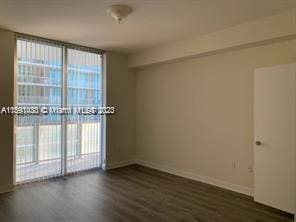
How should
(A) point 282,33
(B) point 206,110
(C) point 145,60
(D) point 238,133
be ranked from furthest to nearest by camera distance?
(C) point 145,60
(B) point 206,110
(D) point 238,133
(A) point 282,33

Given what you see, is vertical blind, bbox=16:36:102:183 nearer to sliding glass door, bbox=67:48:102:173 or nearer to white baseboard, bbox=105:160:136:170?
sliding glass door, bbox=67:48:102:173

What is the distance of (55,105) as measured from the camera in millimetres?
4484

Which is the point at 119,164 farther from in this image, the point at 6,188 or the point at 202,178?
the point at 6,188

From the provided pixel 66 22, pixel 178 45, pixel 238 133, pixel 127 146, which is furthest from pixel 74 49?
pixel 238 133

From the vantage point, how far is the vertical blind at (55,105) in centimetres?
412

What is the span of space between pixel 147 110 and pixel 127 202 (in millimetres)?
2510

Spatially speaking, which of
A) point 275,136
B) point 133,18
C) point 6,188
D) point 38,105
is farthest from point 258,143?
point 6,188

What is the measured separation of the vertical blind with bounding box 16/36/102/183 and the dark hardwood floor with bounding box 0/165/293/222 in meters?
0.39

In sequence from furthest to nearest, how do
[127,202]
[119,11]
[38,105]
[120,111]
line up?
[120,111], [38,105], [127,202], [119,11]

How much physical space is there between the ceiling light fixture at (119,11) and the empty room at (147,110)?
0.04 feet

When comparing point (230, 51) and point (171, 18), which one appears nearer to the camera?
point (171, 18)

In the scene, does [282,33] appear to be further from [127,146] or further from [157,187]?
A: [127,146]

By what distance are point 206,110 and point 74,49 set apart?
9.50ft

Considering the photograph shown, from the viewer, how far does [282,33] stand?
314 centimetres
